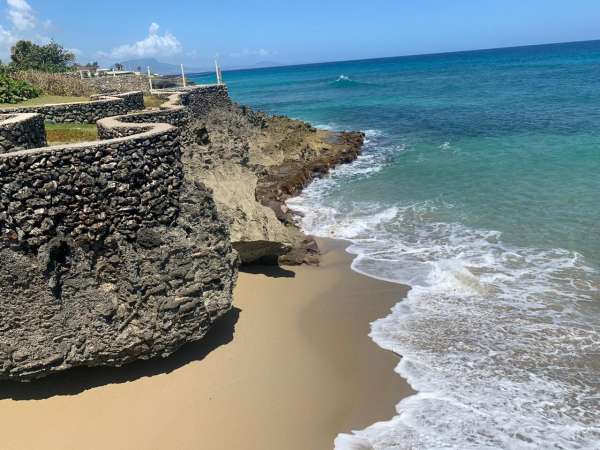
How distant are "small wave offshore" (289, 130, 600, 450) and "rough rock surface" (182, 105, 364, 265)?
2.58m

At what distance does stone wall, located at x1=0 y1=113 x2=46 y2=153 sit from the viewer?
34.7 feet

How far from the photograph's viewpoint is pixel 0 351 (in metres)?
8.92

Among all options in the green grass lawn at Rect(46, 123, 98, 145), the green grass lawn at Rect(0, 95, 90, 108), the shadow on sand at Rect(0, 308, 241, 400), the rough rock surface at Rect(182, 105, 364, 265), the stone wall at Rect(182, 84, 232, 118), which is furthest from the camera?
the stone wall at Rect(182, 84, 232, 118)

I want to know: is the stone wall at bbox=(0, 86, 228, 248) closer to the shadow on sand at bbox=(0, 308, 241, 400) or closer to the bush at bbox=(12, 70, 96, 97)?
the shadow on sand at bbox=(0, 308, 241, 400)

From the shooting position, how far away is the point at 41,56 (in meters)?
43.2

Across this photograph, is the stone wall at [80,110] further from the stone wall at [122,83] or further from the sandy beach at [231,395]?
the stone wall at [122,83]

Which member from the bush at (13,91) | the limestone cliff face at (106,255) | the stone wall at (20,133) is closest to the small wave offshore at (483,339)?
the limestone cliff face at (106,255)

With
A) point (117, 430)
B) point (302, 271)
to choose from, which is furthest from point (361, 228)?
point (117, 430)

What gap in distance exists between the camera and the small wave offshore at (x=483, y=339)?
9.09 meters

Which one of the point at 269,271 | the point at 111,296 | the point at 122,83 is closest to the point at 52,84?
the point at 122,83

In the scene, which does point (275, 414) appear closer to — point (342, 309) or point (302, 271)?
point (342, 309)

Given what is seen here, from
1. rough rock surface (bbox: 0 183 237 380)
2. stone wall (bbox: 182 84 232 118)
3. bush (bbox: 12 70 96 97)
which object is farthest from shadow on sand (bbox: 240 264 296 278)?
bush (bbox: 12 70 96 97)

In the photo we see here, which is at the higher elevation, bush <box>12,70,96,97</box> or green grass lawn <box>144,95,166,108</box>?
bush <box>12,70,96,97</box>

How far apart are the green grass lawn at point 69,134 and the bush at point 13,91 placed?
4037 mm
